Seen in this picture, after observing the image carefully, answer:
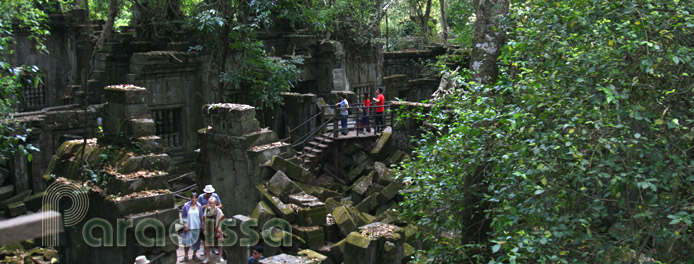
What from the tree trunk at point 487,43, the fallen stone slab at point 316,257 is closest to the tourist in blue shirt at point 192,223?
the fallen stone slab at point 316,257

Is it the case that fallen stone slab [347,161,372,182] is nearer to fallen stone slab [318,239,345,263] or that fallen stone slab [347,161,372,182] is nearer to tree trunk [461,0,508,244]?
fallen stone slab [318,239,345,263]

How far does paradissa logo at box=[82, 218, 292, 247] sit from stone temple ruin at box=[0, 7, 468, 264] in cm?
2

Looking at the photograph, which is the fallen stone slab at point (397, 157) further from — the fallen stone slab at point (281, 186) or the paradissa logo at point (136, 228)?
the paradissa logo at point (136, 228)

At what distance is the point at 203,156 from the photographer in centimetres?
1593

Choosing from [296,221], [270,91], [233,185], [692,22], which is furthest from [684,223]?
[270,91]

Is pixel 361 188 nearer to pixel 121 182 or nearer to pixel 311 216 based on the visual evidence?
pixel 311 216

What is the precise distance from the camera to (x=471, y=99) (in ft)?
29.2

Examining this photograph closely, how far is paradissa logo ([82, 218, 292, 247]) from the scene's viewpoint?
10.7m

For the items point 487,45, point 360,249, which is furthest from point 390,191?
point 487,45

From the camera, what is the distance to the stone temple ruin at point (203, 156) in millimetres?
10953

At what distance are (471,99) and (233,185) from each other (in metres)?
7.95

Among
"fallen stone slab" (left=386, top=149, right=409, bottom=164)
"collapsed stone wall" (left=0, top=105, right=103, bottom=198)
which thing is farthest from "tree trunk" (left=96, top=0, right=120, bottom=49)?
"fallen stone slab" (left=386, top=149, right=409, bottom=164)

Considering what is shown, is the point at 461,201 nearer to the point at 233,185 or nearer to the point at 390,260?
the point at 390,260

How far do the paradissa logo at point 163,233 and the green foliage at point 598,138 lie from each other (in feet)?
13.9
